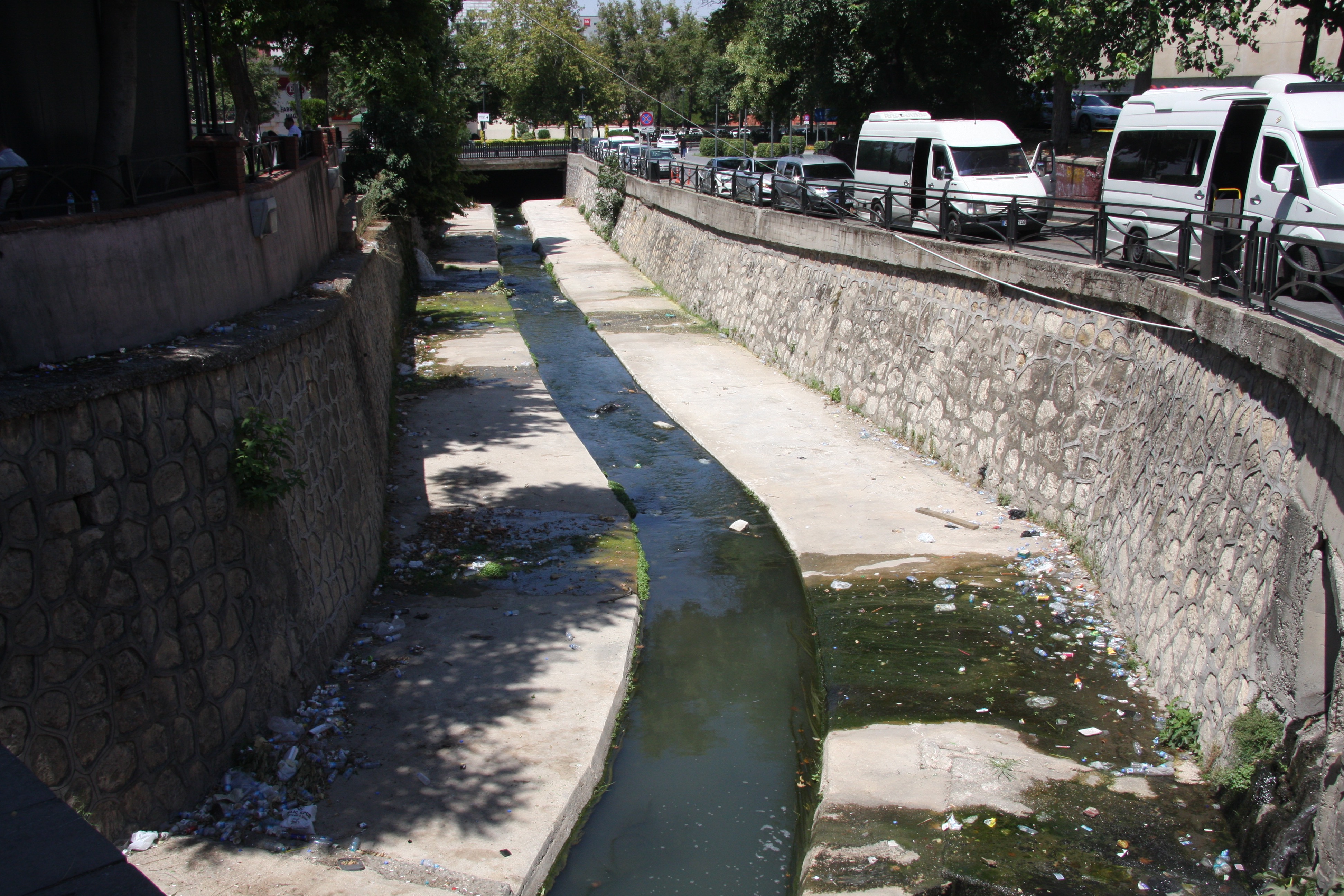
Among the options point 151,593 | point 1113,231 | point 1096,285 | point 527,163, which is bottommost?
point 151,593

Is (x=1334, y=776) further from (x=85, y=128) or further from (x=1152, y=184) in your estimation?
(x=85, y=128)

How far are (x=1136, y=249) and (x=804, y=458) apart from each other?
Result: 5.09 meters

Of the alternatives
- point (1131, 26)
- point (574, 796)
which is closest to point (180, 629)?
point (574, 796)

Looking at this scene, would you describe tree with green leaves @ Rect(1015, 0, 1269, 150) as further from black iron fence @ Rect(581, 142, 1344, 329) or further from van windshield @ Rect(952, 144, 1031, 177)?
van windshield @ Rect(952, 144, 1031, 177)

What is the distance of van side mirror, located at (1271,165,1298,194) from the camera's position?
10.1m

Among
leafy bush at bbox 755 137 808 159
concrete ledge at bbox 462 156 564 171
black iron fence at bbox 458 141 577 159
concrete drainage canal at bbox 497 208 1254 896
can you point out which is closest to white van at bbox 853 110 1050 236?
A: concrete drainage canal at bbox 497 208 1254 896

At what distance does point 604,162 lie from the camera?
126 ft

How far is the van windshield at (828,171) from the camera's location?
23.2m

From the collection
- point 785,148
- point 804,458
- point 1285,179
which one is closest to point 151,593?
point 804,458

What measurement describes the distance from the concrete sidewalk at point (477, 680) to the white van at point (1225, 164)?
6.31 metres

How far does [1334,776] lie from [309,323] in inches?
336

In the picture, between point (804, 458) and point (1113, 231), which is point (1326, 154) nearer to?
Answer: point (1113, 231)

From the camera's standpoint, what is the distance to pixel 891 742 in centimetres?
761

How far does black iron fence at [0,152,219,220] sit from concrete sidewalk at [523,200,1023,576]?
7051 millimetres
